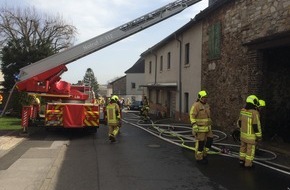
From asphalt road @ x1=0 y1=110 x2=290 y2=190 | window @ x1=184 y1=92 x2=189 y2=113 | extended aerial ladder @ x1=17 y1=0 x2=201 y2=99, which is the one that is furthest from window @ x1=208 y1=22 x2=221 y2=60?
asphalt road @ x1=0 y1=110 x2=290 y2=190

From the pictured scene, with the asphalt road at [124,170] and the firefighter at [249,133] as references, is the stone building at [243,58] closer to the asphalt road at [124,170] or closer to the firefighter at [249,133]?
the firefighter at [249,133]

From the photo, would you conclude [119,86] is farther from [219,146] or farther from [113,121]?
[219,146]

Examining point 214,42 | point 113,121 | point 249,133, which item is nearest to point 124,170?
point 249,133

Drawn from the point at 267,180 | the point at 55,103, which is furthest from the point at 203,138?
the point at 55,103

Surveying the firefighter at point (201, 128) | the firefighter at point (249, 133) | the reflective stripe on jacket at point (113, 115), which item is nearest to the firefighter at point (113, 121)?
the reflective stripe on jacket at point (113, 115)

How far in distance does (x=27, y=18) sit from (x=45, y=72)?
35657 mm

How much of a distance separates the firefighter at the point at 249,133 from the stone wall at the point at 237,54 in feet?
13.0

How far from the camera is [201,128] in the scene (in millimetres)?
11000

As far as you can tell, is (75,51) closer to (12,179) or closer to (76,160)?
(76,160)

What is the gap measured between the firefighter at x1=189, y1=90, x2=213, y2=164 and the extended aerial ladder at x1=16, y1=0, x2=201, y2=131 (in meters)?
6.37

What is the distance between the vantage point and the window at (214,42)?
1882 cm

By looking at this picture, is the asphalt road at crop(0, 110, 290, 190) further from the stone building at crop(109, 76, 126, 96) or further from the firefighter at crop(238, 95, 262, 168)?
the stone building at crop(109, 76, 126, 96)

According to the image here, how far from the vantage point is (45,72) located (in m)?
16.6

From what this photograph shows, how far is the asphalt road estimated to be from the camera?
327 inches
